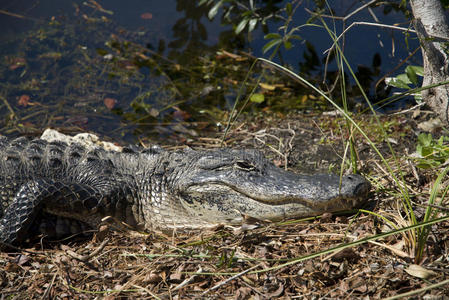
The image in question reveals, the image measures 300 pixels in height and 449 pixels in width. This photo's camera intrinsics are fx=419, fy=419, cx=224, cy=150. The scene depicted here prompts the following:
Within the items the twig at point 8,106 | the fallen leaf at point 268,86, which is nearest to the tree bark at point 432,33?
the fallen leaf at point 268,86

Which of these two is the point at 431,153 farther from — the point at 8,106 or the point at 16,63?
the point at 16,63

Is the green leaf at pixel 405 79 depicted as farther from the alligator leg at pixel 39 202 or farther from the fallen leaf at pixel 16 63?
the fallen leaf at pixel 16 63

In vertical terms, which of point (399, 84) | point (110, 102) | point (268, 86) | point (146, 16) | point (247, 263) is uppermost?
point (146, 16)

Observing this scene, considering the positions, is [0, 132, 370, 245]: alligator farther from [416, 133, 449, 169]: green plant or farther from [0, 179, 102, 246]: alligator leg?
[416, 133, 449, 169]: green plant

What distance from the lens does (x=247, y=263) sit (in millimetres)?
2713

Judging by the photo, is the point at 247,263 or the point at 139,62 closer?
the point at 247,263

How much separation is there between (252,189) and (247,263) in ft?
2.61

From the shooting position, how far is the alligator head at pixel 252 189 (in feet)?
10.0

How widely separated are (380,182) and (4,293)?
115 inches

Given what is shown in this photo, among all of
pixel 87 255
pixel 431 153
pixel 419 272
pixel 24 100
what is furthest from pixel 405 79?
pixel 24 100

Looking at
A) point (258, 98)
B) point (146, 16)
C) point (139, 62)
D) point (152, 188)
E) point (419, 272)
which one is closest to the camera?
point (419, 272)

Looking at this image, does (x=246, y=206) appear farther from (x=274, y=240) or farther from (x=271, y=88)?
(x=271, y=88)

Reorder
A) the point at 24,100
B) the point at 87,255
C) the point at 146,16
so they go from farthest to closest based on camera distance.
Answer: the point at 146,16 < the point at 24,100 < the point at 87,255

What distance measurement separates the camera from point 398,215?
9.41ft
